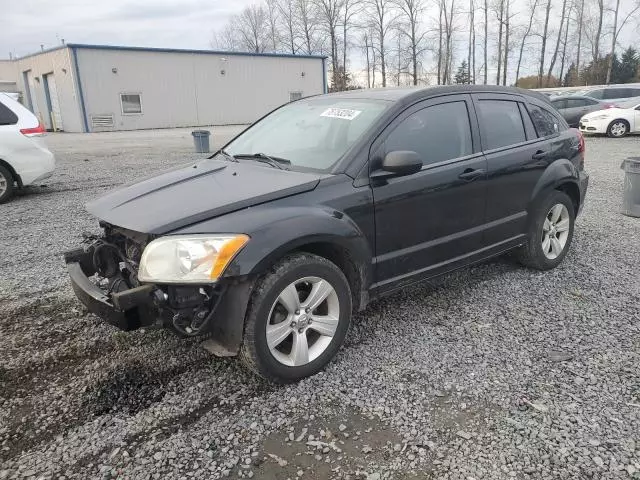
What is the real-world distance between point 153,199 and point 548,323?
2.93 meters

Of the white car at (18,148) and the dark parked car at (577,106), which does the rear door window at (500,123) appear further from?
the dark parked car at (577,106)

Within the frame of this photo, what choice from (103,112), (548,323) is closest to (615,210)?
(548,323)

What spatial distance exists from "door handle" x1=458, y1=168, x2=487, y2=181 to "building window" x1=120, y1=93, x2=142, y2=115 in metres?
28.5

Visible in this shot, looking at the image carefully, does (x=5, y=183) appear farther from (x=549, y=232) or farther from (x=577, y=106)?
(x=577, y=106)

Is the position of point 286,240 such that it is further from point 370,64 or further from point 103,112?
point 370,64

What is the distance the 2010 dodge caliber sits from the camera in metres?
2.74

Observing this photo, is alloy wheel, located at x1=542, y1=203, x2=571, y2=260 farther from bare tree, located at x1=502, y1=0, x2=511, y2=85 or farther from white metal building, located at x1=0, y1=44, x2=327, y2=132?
bare tree, located at x1=502, y1=0, x2=511, y2=85

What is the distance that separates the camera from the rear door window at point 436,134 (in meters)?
3.59

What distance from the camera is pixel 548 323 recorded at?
12.4ft

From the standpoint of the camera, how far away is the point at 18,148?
318 inches

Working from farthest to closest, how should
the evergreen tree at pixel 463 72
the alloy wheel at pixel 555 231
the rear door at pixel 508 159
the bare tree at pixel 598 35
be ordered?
the evergreen tree at pixel 463 72 → the bare tree at pixel 598 35 → the alloy wheel at pixel 555 231 → the rear door at pixel 508 159

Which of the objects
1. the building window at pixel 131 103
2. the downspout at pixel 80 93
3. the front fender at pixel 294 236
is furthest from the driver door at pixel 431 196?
the building window at pixel 131 103

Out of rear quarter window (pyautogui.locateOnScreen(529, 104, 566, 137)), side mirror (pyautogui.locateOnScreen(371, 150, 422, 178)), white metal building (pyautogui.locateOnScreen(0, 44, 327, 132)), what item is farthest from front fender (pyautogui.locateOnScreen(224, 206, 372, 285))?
white metal building (pyautogui.locateOnScreen(0, 44, 327, 132))

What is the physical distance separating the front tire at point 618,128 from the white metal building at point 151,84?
72.1 feet
